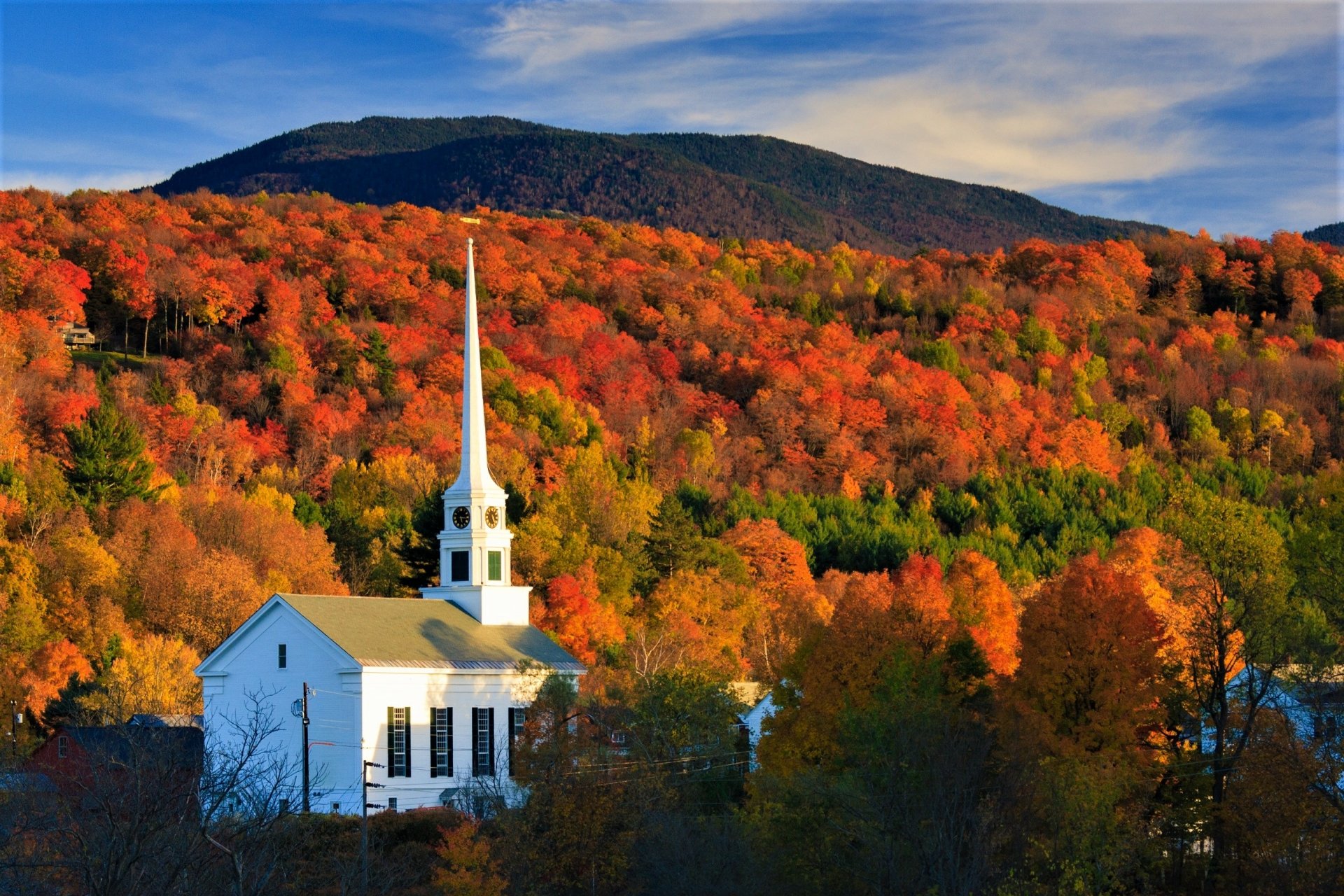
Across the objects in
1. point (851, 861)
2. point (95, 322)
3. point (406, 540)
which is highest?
point (95, 322)

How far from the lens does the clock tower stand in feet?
222

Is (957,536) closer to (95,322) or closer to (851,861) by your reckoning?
(95,322)

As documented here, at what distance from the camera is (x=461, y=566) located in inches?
2699

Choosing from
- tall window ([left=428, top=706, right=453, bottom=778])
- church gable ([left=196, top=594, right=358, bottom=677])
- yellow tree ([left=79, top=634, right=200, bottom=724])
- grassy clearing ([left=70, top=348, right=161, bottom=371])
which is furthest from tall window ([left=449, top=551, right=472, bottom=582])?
grassy clearing ([left=70, top=348, right=161, bottom=371])

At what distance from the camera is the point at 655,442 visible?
456 ft

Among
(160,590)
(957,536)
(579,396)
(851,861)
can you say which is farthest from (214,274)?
(851,861)

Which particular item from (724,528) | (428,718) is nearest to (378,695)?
(428,718)

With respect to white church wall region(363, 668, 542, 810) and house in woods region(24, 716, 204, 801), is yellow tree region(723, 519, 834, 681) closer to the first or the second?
white church wall region(363, 668, 542, 810)

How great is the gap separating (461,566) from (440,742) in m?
9.41

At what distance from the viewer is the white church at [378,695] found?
57.9 metres

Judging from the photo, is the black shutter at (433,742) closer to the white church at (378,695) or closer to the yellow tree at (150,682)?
the white church at (378,695)

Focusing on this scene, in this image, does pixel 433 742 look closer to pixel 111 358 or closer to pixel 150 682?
pixel 150 682

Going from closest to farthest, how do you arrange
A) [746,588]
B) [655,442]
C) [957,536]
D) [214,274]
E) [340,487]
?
[746,588] < [340,487] < [957,536] < [655,442] < [214,274]

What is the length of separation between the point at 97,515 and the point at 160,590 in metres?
10.5
